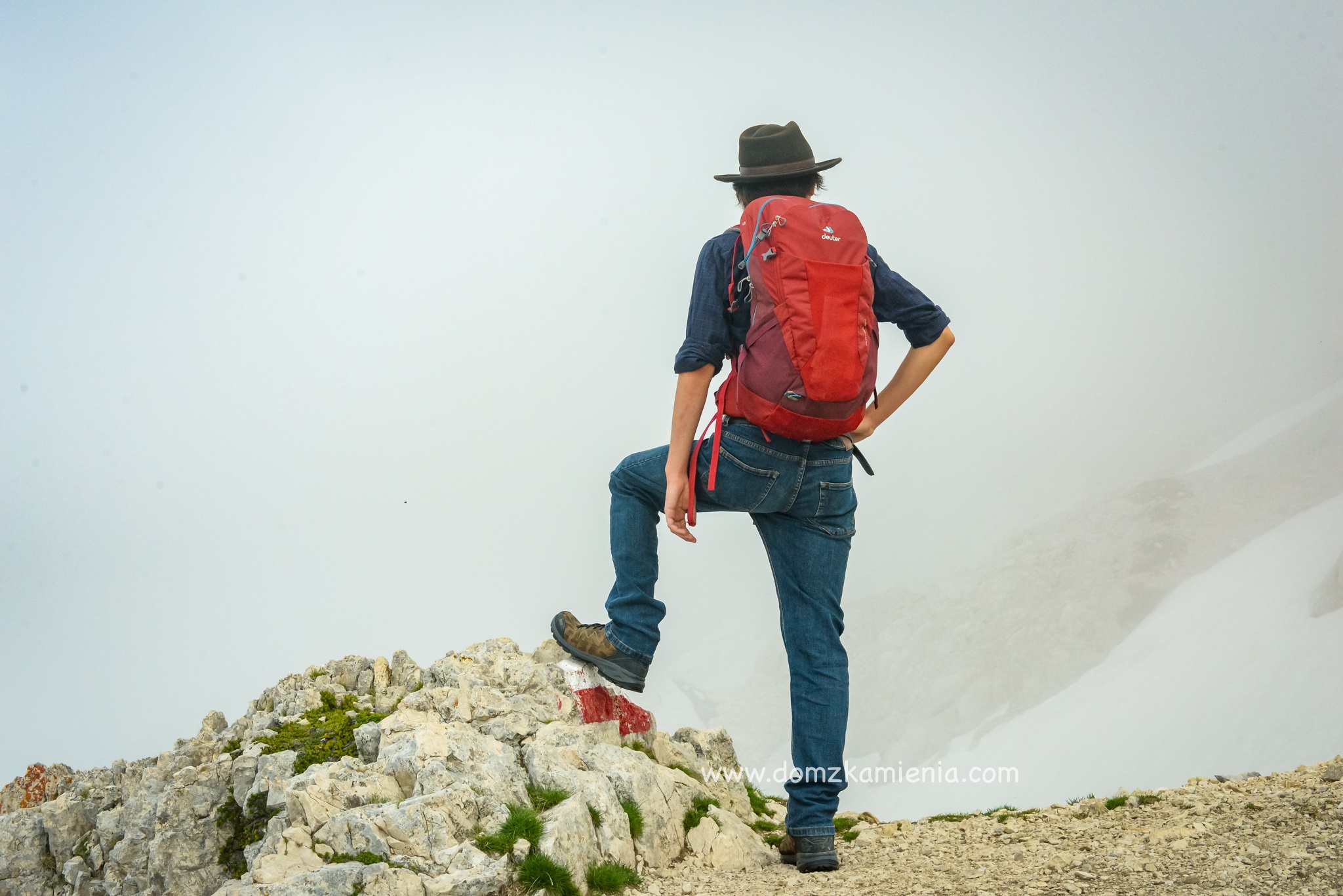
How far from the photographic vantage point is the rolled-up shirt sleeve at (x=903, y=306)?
5.57m

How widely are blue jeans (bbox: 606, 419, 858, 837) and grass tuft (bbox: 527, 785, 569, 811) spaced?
38.3 inches

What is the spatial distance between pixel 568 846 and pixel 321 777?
169 centimetres

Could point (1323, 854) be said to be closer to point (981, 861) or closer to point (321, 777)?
point (981, 861)

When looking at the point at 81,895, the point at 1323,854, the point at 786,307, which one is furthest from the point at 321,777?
the point at 1323,854

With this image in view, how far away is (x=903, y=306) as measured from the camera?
5613 mm

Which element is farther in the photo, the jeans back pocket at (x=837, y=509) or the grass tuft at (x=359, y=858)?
the jeans back pocket at (x=837, y=509)

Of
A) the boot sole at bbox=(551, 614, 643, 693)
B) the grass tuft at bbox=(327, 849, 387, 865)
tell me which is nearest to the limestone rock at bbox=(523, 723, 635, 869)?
the boot sole at bbox=(551, 614, 643, 693)

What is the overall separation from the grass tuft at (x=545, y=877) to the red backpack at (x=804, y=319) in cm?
230

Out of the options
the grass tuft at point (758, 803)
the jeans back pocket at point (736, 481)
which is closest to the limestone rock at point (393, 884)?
the jeans back pocket at point (736, 481)

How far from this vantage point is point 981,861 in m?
5.36

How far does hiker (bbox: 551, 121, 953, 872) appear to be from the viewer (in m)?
4.99

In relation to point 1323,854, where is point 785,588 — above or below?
above

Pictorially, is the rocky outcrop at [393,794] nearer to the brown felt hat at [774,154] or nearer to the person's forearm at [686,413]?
the person's forearm at [686,413]

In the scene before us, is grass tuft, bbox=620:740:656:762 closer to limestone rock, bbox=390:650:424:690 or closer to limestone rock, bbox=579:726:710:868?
limestone rock, bbox=579:726:710:868
